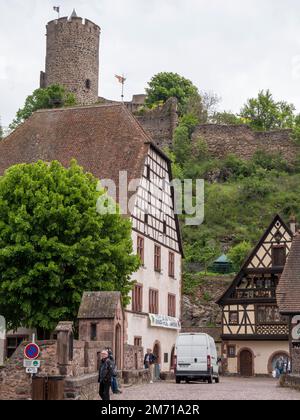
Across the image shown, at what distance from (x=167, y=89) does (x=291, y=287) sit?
5974 centimetres

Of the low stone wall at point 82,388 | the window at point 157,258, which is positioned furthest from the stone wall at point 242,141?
the low stone wall at point 82,388

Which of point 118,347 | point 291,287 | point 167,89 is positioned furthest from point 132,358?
point 167,89

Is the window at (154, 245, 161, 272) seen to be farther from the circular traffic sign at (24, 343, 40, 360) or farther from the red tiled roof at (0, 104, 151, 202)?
the circular traffic sign at (24, 343, 40, 360)

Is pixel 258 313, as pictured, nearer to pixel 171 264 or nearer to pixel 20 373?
pixel 171 264

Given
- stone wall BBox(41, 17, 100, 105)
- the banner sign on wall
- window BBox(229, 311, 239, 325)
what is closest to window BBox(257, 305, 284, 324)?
window BBox(229, 311, 239, 325)

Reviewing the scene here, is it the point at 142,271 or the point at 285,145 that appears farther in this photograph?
the point at 285,145

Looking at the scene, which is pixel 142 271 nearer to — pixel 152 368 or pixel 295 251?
pixel 152 368

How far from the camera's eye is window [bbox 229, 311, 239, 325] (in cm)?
4447

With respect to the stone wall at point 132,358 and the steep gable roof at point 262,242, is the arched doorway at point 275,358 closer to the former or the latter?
the steep gable roof at point 262,242

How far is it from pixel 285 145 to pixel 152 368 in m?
42.8

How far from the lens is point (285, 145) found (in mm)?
71938

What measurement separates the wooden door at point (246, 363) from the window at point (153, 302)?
18.8 feet

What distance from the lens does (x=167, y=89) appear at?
86938 millimetres
